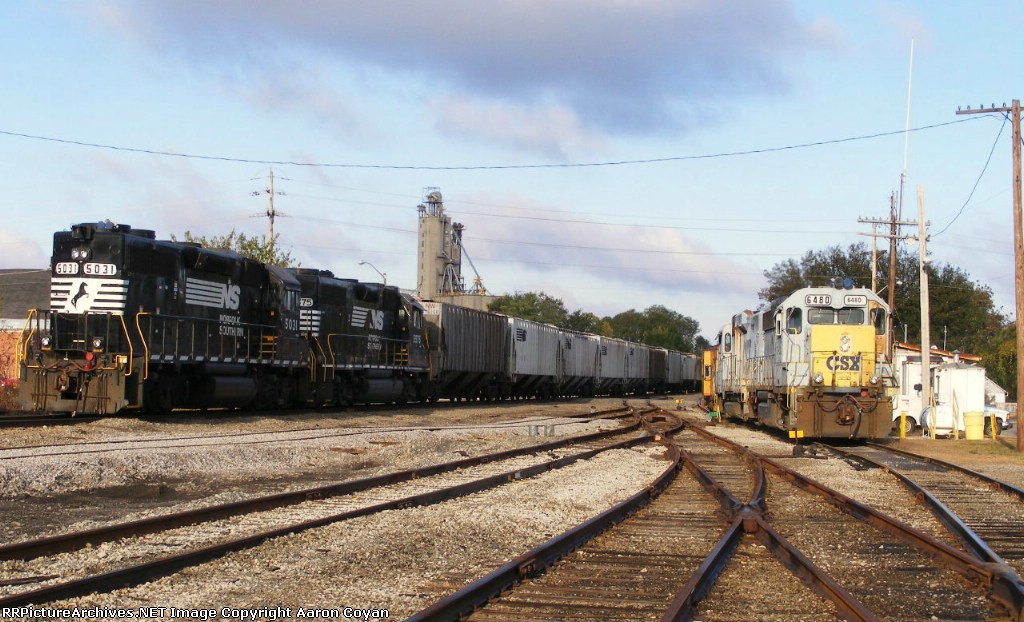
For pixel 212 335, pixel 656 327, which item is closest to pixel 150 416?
pixel 212 335

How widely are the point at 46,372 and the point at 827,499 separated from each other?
1382 cm

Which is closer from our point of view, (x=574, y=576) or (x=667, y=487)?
(x=574, y=576)

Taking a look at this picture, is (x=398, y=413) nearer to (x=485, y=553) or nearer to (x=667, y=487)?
(x=667, y=487)

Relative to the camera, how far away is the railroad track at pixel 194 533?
19.8 feet

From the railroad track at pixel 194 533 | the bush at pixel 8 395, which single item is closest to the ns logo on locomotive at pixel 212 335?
the bush at pixel 8 395

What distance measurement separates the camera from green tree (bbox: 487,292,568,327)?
376 ft

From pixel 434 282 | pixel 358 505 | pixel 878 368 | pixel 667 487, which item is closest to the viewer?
pixel 358 505

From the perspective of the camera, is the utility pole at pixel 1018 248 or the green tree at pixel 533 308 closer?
the utility pole at pixel 1018 248

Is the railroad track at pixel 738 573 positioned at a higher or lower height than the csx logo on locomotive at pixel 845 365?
lower

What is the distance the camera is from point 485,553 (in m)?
7.57

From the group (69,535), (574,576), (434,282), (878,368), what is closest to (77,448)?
(69,535)

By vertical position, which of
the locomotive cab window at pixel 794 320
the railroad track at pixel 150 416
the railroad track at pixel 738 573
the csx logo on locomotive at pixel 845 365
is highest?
the locomotive cab window at pixel 794 320

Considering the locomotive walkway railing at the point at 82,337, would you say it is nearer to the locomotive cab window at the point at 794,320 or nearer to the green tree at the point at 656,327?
the locomotive cab window at the point at 794,320

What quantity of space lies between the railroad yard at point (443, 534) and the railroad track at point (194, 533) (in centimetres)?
2
